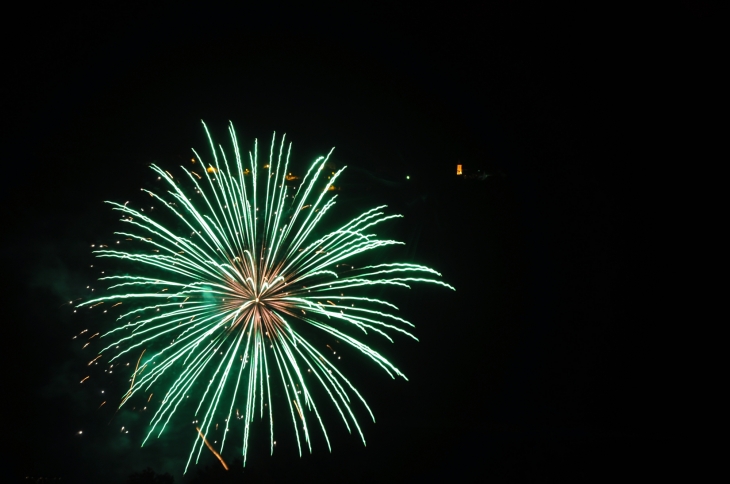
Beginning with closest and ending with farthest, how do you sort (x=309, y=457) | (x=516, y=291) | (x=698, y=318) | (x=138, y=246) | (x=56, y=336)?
(x=138, y=246)
(x=309, y=457)
(x=56, y=336)
(x=698, y=318)
(x=516, y=291)

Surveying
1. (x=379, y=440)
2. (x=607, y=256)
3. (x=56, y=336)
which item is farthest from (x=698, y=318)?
(x=56, y=336)

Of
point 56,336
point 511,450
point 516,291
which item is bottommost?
point 511,450

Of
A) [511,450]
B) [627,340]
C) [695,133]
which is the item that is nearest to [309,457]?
[511,450]

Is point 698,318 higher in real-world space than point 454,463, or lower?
higher

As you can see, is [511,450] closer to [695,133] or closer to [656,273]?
[656,273]

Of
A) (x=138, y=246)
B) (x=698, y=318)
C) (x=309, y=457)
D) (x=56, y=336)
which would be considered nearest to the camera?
(x=138, y=246)

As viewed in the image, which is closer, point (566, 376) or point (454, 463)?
point (454, 463)

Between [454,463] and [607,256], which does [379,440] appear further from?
[607,256]

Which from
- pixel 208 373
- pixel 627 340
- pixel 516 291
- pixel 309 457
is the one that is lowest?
pixel 309 457

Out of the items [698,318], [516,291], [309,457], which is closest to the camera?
[309,457]
